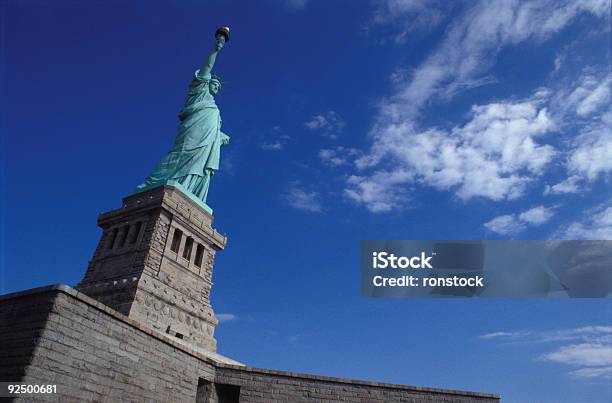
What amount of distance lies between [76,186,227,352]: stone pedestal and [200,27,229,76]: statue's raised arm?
14.4 metres

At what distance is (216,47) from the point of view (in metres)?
42.9

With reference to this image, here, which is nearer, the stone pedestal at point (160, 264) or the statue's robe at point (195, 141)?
the stone pedestal at point (160, 264)

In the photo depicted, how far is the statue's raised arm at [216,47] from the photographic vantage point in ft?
137

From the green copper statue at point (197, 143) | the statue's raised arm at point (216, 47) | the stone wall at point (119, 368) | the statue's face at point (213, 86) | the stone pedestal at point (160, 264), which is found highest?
the statue's raised arm at point (216, 47)

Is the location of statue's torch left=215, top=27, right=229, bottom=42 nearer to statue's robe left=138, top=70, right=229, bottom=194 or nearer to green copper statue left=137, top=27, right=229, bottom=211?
green copper statue left=137, top=27, right=229, bottom=211

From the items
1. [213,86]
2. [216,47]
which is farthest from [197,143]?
[216,47]

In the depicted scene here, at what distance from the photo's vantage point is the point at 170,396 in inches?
488

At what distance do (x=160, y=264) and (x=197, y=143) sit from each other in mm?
12014

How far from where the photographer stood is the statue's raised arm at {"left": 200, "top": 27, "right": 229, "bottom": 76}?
41781mm

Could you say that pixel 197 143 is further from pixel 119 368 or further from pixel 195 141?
pixel 119 368

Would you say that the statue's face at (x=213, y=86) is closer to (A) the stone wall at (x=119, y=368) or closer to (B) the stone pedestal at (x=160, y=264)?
(B) the stone pedestal at (x=160, y=264)

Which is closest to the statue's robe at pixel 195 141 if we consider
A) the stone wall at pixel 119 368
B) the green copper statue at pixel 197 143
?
the green copper statue at pixel 197 143

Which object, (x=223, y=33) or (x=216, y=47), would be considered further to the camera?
(x=223, y=33)

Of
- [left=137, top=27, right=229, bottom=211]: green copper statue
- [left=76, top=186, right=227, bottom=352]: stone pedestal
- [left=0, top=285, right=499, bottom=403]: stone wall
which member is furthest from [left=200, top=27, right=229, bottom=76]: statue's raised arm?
[left=0, top=285, right=499, bottom=403]: stone wall
